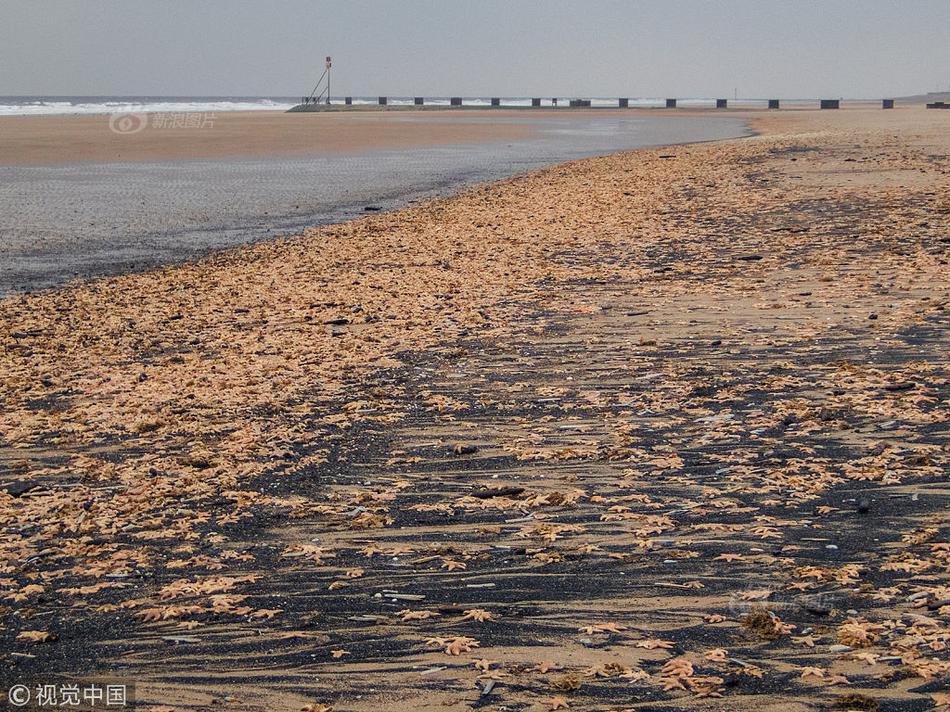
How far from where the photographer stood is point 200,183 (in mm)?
27844

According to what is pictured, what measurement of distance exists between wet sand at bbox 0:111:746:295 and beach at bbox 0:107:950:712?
14.4 ft

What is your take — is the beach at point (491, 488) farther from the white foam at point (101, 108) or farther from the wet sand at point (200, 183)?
the white foam at point (101, 108)

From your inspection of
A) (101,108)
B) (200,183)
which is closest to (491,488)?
(200,183)

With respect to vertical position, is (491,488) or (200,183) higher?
(200,183)

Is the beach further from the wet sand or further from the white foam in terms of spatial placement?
the white foam

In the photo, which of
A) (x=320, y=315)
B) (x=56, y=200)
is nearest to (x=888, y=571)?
(x=320, y=315)

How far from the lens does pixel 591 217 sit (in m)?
18.2

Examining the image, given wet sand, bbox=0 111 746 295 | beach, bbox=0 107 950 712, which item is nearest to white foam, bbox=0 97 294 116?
wet sand, bbox=0 111 746 295

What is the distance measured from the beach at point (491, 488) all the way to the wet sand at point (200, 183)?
439cm

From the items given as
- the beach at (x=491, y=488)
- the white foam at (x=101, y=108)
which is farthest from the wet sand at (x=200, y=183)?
the white foam at (x=101, y=108)

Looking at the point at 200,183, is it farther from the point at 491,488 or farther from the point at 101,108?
the point at 101,108

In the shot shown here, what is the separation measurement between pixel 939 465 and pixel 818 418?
1.01 m

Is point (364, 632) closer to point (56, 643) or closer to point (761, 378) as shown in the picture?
point (56, 643)

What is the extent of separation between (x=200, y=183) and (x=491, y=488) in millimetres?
23696
